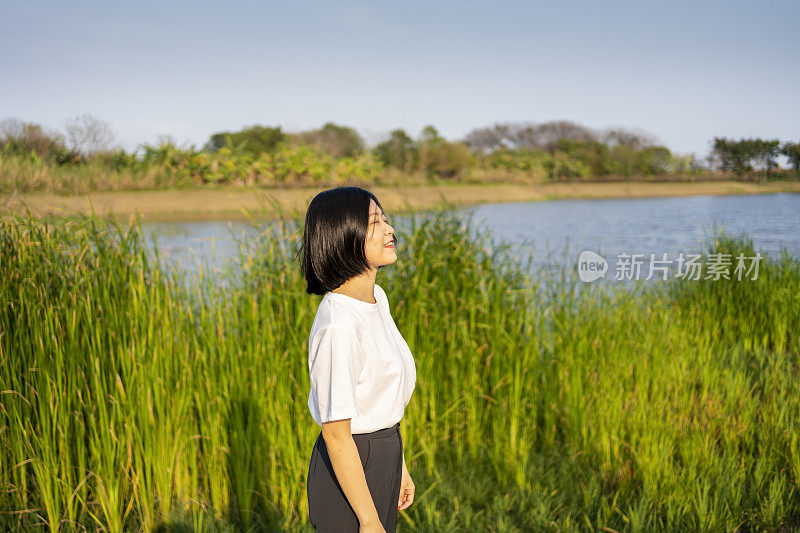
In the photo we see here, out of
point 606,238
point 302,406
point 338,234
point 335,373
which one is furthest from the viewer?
point 606,238

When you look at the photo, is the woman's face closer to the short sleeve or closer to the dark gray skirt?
the short sleeve

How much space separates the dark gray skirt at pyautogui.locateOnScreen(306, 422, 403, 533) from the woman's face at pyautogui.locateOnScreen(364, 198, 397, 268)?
1.39 feet

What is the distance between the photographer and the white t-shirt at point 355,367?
1.25m

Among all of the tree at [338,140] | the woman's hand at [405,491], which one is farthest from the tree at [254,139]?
the woman's hand at [405,491]

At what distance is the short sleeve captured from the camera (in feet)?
4.07

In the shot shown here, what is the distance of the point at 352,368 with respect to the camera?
1.27 meters

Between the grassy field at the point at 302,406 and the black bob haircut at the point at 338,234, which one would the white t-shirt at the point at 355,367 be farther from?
the grassy field at the point at 302,406

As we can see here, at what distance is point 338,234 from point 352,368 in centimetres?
32

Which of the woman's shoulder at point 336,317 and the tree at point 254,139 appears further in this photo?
the tree at point 254,139

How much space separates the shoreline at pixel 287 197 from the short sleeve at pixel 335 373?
1.98 metres

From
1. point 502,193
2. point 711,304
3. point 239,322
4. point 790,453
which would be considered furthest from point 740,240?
point 502,193

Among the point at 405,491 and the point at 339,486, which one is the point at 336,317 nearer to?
the point at 339,486

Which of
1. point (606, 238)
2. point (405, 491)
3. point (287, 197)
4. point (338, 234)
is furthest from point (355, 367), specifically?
point (606, 238)

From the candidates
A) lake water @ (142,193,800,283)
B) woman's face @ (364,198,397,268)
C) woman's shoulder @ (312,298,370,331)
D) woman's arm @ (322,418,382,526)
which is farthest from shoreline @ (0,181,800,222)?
woman's arm @ (322,418,382,526)
